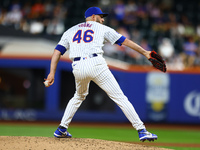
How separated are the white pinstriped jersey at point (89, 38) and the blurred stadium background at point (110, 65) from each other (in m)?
6.02

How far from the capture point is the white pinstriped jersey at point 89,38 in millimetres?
4613

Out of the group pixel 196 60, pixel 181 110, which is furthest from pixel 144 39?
pixel 181 110

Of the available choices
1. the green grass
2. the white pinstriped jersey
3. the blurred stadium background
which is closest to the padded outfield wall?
the blurred stadium background

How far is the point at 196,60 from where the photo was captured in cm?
1149

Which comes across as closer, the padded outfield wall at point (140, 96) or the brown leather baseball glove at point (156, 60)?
the brown leather baseball glove at point (156, 60)

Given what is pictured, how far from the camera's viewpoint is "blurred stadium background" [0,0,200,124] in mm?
10727

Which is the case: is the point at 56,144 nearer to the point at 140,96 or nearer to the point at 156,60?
the point at 156,60

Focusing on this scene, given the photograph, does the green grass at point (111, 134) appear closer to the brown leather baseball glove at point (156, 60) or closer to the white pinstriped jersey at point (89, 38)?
the brown leather baseball glove at point (156, 60)

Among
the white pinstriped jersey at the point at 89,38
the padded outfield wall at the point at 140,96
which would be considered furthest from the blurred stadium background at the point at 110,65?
the white pinstriped jersey at the point at 89,38

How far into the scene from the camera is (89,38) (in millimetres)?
4652

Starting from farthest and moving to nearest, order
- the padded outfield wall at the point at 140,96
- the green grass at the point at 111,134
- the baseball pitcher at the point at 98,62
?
the padded outfield wall at the point at 140,96, the green grass at the point at 111,134, the baseball pitcher at the point at 98,62

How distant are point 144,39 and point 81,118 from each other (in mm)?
3490

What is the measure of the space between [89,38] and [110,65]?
20.6 feet

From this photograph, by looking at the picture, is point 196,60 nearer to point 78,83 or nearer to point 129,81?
point 129,81
